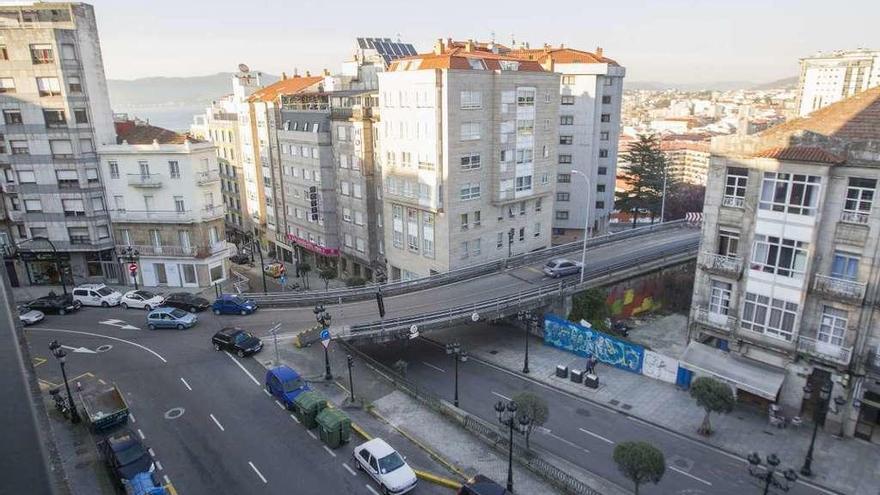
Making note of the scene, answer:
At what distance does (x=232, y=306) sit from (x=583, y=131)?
166 ft

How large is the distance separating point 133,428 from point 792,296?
1516 inches

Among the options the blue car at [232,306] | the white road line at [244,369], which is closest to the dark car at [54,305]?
the blue car at [232,306]

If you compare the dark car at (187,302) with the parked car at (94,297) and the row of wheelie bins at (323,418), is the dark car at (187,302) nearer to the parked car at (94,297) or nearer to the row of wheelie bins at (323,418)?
the parked car at (94,297)

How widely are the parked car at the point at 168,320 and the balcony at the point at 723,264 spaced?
38.2m

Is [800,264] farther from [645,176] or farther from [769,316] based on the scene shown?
[645,176]

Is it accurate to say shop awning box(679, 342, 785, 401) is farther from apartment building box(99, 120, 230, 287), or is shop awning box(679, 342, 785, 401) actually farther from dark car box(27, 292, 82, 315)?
dark car box(27, 292, 82, 315)

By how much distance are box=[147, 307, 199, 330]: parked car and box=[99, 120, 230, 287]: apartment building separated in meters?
10.6

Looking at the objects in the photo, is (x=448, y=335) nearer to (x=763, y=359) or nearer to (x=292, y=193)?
(x=763, y=359)

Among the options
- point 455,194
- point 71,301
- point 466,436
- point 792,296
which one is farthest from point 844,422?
point 71,301

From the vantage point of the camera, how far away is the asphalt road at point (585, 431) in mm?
27500

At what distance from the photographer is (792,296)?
31828 mm

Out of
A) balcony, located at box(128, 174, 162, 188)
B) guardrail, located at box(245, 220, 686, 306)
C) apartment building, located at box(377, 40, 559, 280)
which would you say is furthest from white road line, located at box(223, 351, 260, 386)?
balcony, located at box(128, 174, 162, 188)

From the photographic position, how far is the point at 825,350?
31109 mm

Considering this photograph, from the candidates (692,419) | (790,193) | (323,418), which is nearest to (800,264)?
(790,193)
